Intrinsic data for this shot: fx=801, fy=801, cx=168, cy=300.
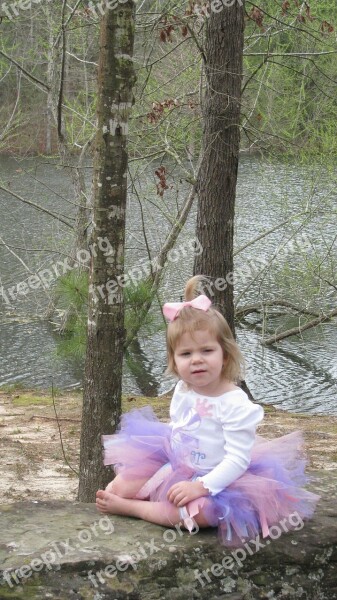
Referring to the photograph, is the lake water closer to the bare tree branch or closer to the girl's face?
the bare tree branch

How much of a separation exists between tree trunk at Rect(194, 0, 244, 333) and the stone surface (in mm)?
3524

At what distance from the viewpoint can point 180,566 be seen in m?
2.37

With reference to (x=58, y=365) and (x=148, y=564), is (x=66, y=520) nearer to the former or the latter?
(x=148, y=564)

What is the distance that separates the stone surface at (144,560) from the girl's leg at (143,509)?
25 mm

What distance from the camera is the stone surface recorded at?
225 centimetres

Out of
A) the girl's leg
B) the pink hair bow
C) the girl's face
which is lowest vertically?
the girl's leg

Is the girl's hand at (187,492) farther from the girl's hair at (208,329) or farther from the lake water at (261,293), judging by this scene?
the lake water at (261,293)

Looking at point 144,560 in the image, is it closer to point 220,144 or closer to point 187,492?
point 187,492

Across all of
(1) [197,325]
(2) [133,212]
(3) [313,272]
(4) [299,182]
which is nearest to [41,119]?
(2) [133,212]

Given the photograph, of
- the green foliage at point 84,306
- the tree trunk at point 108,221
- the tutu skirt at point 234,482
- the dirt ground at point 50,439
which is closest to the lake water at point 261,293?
the green foliage at point 84,306

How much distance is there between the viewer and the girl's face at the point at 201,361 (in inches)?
103

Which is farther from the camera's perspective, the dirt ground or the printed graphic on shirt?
the dirt ground

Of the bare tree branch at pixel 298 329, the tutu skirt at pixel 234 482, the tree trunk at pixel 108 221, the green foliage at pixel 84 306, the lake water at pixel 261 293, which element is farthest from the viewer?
the bare tree branch at pixel 298 329

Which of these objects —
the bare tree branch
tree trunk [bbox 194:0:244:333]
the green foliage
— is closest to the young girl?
tree trunk [bbox 194:0:244:333]
